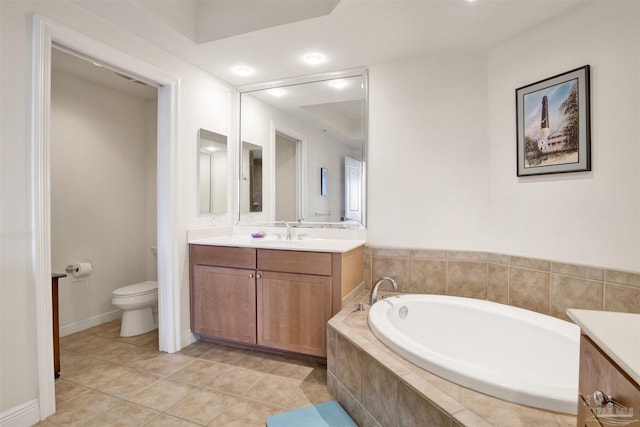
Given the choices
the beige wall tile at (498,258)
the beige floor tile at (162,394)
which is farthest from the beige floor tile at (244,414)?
the beige wall tile at (498,258)

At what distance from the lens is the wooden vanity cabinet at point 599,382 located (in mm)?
643

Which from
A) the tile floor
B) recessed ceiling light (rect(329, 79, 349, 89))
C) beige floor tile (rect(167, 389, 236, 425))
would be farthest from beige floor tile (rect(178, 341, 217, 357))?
recessed ceiling light (rect(329, 79, 349, 89))

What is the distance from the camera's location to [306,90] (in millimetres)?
2979

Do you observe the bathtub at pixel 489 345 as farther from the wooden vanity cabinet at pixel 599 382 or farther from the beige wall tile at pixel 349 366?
the wooden vanity cabinet at pixel 599 382

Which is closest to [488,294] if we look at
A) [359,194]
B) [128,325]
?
[359,194]

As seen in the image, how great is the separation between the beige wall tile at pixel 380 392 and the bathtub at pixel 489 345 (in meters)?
0.13

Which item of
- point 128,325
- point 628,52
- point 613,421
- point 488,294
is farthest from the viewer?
point 128,325

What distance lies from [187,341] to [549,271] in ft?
8.88

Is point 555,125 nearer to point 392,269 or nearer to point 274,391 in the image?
point 392,269

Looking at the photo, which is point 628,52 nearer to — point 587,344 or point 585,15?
point 585,15

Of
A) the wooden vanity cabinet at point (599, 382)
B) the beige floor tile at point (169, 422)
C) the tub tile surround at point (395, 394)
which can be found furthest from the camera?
the beige floor tile at point (169, 422)

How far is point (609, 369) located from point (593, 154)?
1649 millimetres

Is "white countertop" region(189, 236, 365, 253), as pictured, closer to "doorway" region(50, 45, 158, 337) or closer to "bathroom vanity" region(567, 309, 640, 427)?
"doorway" region(50, 45, 158, 337)

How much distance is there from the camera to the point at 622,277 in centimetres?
178
